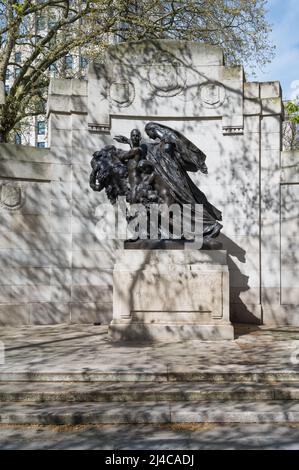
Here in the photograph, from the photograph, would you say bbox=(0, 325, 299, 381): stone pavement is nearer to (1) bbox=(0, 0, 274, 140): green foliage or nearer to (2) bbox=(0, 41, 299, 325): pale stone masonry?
(2) bbox=(0, 41, 299, 325): pale stone masonry

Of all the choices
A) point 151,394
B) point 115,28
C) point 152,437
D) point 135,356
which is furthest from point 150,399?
point 115,28

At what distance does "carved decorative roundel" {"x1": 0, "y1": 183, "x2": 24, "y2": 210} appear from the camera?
12.1 m

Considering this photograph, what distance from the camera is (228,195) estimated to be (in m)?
12.9

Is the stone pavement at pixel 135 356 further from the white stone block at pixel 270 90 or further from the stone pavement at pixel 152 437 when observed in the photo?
the white stone block at pixel 270 90

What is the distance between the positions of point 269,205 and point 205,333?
435 centimetres

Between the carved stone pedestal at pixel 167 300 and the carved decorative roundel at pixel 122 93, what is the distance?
4672mm

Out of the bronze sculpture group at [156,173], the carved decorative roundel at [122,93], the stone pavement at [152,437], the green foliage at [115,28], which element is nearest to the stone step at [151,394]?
the stone pavement at [152,437]

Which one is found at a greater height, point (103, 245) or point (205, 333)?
point (103, 245)

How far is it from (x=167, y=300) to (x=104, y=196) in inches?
151

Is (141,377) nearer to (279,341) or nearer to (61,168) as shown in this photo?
(279,341)

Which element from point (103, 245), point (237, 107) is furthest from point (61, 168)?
point (237, 107)

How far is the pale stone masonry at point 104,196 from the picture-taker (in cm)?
1224

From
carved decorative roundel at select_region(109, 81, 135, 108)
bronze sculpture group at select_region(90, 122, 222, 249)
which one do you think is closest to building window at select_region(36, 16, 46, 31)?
carved decorative roundel at select_region(109, 81, 135, 108)
